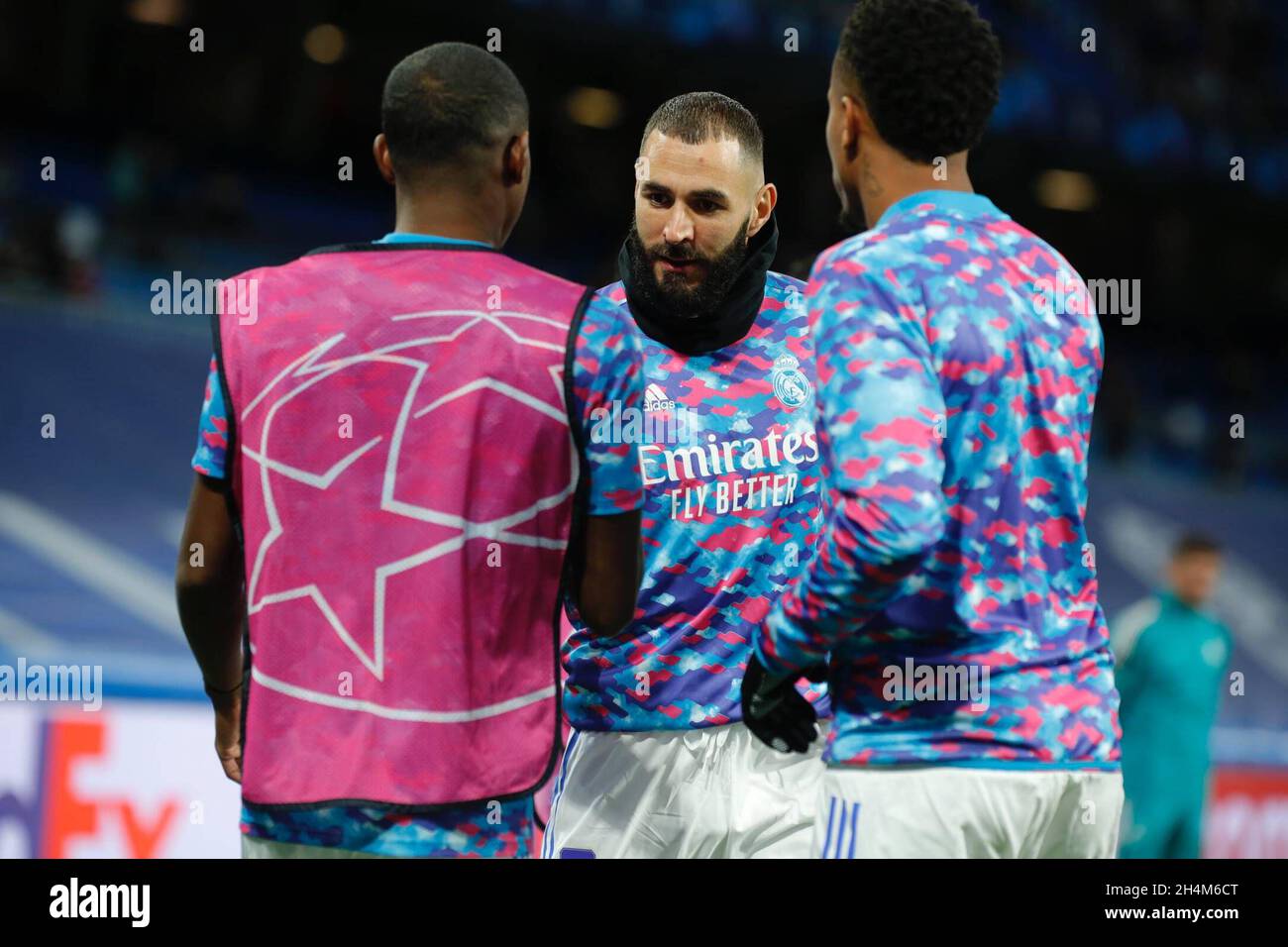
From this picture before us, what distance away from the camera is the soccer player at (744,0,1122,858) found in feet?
8.19

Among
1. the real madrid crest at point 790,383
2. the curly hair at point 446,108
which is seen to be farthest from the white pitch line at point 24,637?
the curly hair at point 446,108

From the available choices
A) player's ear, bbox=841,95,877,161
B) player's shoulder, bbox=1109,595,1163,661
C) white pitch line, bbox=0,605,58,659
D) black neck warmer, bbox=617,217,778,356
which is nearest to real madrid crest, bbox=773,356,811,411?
black neck warmer, bbox=617,217,778,356

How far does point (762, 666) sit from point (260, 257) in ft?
36.3

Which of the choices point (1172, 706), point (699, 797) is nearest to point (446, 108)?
point (699, 797)

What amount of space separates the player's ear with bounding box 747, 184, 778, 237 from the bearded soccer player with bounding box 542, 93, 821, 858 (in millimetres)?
116

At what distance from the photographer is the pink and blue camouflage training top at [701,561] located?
3.69 meters

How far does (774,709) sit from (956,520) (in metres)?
0.45

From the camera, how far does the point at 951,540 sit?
2.58m

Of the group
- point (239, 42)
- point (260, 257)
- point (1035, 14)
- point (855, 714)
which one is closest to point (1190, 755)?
point (855, 714)

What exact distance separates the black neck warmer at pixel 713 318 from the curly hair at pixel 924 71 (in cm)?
122

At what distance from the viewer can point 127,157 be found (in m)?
12.6

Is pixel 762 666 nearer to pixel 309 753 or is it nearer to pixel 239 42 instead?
pixel 309 753

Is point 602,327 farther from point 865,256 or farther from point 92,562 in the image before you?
point 92,562

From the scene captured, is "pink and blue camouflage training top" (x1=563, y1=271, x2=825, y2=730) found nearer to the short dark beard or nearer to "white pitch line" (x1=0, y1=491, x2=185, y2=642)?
the short dark beard
